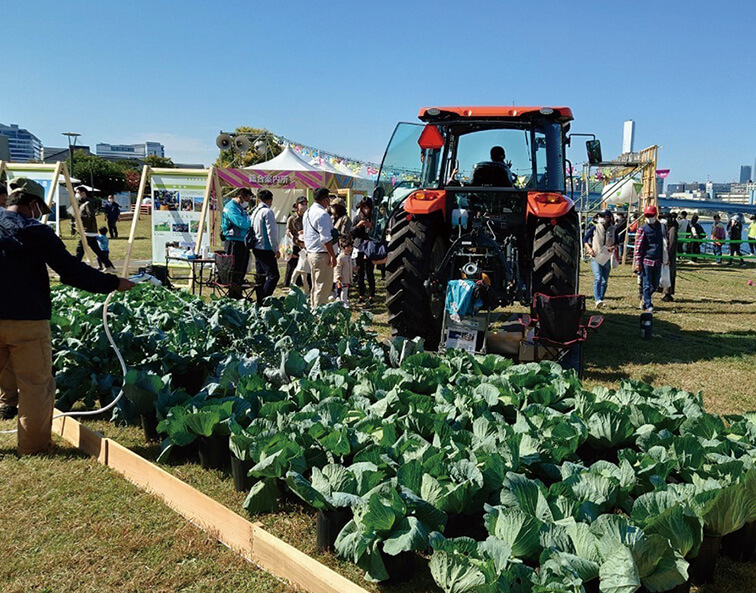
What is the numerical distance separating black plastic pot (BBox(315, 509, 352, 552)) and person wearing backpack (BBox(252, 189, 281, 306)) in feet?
19.4

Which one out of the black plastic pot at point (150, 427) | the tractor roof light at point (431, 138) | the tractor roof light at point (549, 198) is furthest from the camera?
the tractor roof light at point (431, 138)

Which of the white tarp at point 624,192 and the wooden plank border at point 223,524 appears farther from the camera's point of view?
the white tarp at point 624,192

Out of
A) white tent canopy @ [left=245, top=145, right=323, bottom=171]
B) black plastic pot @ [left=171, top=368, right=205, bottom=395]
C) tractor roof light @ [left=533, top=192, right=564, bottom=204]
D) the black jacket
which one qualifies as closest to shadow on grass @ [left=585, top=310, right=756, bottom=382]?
tractor roof light @ [left=533, top=192, right=564, bottom=204]

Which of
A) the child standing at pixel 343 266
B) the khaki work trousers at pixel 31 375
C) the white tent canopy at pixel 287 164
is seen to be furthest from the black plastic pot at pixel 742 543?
the white tent canopy at pixel 287 164

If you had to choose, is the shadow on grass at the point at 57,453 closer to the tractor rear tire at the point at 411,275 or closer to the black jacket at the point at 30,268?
the black jacket at the point at 30,268

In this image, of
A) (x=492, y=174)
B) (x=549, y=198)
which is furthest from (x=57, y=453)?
(x=492, y=174)

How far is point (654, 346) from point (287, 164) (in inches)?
443

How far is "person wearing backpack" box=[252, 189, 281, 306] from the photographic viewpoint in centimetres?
867

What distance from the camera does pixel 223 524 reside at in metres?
3.01

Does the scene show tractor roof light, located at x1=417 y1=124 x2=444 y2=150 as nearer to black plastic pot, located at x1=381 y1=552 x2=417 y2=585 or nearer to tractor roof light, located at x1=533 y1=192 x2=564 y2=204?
tractor roof light, located at x1=533 y1=192 x2=564 y2=204

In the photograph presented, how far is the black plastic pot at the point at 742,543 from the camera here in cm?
289

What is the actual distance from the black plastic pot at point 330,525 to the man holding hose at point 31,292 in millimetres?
1884

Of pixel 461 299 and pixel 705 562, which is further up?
pixel 461 299

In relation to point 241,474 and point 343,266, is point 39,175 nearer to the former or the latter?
point 343,266
